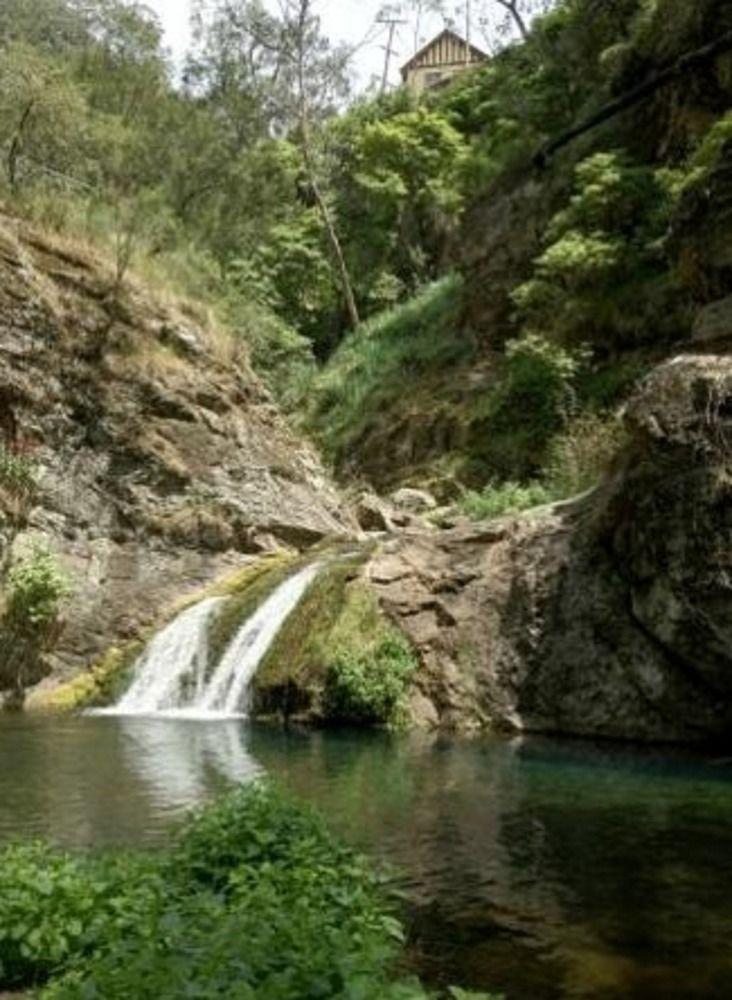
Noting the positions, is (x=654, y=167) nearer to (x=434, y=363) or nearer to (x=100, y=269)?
(x=434, y=363)

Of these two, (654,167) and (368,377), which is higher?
(654,167)

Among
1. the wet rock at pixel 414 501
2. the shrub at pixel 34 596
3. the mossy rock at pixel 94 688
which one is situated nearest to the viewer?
the mossy rock at pixel 94 688

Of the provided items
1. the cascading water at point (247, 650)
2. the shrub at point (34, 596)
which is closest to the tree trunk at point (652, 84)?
the cascading water at point (247, 650)

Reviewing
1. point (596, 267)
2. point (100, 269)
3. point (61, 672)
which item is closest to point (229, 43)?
point (100, 269)

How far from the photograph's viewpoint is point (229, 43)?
137 feet

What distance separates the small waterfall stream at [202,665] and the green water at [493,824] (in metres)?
1.72

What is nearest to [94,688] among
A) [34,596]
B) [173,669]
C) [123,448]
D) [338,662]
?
[173,669]

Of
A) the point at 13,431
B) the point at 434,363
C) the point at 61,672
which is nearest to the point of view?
the point at 61,672

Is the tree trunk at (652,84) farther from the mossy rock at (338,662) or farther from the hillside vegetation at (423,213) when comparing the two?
the hillside vegetation at (423,213)

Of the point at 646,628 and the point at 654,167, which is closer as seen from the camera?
the point at 646,628

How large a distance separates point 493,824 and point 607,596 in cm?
689

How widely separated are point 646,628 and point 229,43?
31.6m

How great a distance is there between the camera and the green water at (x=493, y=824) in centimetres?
706

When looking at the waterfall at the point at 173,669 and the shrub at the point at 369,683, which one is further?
the waterfall at the point at 173,669
